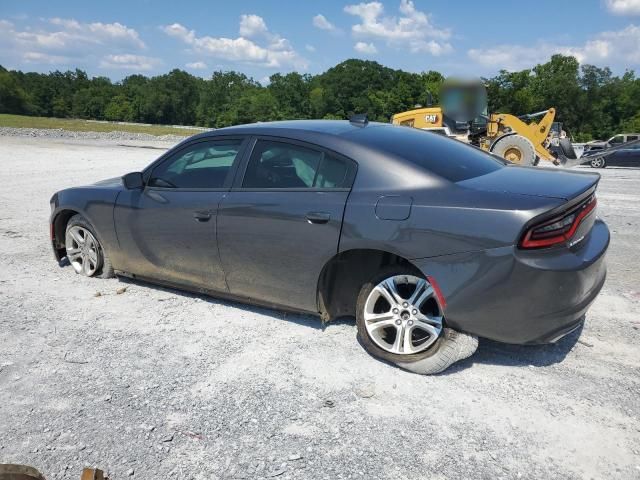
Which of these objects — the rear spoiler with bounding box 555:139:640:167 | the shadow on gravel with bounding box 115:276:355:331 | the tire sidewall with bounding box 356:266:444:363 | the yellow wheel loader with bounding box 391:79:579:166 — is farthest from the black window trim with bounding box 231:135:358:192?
the rear spoiler with bounding box 555:139:640:167

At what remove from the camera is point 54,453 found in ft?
8.78

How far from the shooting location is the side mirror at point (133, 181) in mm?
4645

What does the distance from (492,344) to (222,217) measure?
2202mm

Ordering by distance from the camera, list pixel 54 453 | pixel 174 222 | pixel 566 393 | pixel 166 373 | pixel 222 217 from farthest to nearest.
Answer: pixel 174 222 → pixel 222 217 → pixel 166 373 → pixel 566 393 → pixel 54 453

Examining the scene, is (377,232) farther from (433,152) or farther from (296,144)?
(296,144)

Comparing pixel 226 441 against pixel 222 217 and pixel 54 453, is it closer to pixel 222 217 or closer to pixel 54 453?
pixel 54 453

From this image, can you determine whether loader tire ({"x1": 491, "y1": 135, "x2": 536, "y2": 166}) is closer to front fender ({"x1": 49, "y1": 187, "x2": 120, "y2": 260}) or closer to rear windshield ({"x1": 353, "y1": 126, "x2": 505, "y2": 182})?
rear windshield ({"x1": 353, "y1": 126, "x2": 505, "y2": 182})

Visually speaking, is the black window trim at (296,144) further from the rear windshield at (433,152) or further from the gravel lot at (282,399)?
the gravel lot at (282,399)

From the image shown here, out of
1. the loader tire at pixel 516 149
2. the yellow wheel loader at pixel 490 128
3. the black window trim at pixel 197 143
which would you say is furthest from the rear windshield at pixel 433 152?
the yellow wheel loader at pixel 490 128

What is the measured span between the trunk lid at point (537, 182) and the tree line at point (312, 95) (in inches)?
1940

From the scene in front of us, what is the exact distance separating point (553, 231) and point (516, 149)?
42.1ft

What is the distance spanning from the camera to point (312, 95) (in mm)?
86562

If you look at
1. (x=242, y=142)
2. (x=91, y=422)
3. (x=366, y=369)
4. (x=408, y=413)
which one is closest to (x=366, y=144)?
(x=242, y=142)

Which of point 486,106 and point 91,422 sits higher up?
point 486,106
